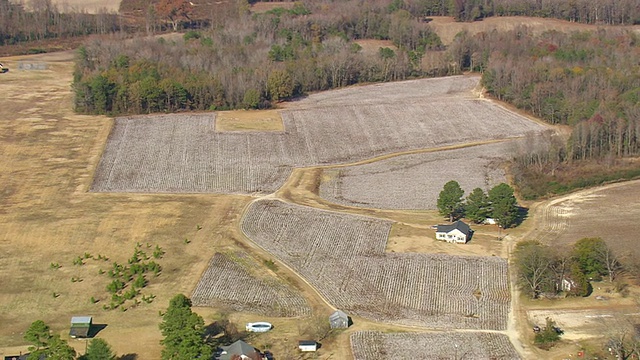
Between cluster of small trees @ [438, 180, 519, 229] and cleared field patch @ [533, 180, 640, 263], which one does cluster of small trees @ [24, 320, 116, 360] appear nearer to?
cluster of small trees @ [438, 180, 519, 229]

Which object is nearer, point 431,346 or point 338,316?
point 431,346

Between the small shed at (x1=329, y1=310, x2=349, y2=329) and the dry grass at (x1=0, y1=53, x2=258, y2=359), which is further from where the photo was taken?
the dry grass at (x1=0, y1=53, x2=258, y2=359)

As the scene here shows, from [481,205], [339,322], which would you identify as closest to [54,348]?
[339,322]

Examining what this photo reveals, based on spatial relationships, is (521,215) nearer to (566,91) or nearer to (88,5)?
(566,91)

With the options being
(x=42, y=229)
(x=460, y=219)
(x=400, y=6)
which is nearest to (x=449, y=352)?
(x=460, y=219)

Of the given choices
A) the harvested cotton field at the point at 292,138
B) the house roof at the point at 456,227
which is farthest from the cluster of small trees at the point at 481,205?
the harvested cotton field at the point at 292,138

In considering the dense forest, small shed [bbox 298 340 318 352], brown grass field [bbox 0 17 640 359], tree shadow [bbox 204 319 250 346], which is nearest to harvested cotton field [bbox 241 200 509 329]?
brown grass field [bbox 0 17 640 359]
